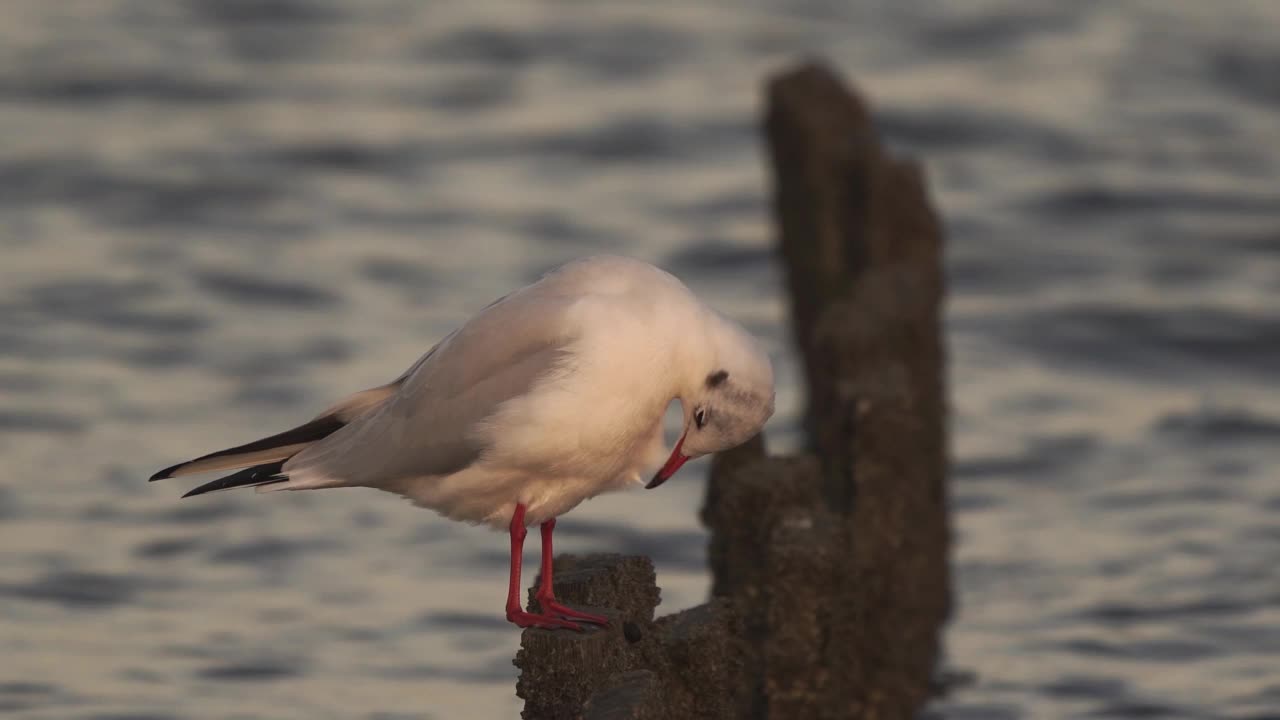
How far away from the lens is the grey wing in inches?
245

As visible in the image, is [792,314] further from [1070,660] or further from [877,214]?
[1070,660]

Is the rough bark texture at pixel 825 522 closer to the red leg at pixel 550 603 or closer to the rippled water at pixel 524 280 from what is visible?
the red leg at pixel 550 603

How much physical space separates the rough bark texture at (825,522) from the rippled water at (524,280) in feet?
5.21

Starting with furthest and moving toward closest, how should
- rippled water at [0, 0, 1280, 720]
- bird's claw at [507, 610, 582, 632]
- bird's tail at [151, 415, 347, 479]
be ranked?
rippled water at [0, 0, 1280, 720] < bird's tail at [151, 415, 347, 479] < bird's claw at [507, 610, 582, 632]

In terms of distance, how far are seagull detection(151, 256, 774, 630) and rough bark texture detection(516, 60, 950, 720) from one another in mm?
315

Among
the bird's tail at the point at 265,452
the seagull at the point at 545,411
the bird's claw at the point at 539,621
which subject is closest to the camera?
the bird's claw at the point at 539,621

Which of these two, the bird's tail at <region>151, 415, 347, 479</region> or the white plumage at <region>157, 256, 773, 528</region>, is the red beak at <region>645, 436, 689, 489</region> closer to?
the white plumage at <region>157, 256, 773, 528</region>

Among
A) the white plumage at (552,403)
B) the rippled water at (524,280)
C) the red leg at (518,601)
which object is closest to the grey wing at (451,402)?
the white plumage at (552,403)

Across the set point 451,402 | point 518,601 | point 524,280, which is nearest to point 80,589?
point 451,402

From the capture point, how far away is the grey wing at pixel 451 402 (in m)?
6.21

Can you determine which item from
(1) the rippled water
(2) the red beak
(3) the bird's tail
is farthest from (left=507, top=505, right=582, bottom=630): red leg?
(1) the rippled water

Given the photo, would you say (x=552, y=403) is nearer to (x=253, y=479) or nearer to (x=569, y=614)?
(x=569, y=614)

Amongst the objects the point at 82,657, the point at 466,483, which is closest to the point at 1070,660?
the point at 82,657

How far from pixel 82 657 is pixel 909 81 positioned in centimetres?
1656
